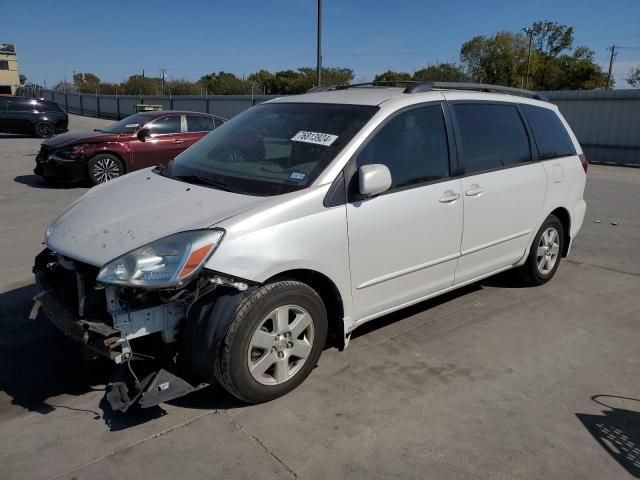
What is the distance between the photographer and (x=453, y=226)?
3.95 metres

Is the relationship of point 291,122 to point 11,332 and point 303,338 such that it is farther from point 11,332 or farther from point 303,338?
point 11,332

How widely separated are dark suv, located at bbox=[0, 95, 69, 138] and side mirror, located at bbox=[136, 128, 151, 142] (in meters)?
13.1

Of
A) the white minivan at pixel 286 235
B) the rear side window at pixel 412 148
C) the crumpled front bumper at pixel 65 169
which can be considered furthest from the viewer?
the crumpled front bumper at pixel 65 169

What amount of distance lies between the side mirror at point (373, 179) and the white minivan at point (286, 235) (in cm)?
1

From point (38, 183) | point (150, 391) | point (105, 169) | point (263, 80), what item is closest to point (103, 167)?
point (105, 169)

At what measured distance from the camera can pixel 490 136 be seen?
4.37 meters

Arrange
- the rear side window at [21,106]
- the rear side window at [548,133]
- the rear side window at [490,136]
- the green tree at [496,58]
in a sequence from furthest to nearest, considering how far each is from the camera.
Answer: the green tree at [496,58]
the rear side window at [21,106]
the rear side window at [548,133]
the rear side window at [490,136]

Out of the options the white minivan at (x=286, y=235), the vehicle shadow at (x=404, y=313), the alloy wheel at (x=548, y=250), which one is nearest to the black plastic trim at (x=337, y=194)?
the white minivan at (x=286, y=235)

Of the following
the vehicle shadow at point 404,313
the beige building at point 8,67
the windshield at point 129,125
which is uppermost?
the beige building at point 8,67

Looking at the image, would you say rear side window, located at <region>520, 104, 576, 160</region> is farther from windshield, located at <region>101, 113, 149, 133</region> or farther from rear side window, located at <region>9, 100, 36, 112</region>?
rear side window, located at <region>9, 100, 36, 112</region>

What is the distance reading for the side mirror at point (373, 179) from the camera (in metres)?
3.24

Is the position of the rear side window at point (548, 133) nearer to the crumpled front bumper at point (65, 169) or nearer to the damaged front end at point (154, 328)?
the damaged front end at point (154, 328)

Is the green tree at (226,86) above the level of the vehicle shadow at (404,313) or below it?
above

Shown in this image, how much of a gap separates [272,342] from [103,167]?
8322 millimetres
